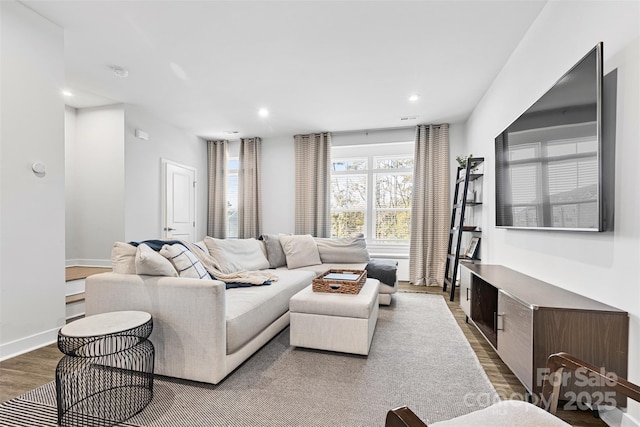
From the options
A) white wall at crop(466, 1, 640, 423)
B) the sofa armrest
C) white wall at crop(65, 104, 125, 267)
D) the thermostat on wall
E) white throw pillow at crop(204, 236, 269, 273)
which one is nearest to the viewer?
white wall at crop(466, 1, 640, 423)

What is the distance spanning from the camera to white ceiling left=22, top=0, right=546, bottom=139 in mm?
2324

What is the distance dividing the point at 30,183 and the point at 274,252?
2.49 m

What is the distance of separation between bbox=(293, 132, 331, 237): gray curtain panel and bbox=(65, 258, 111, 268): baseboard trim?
9.47 ft

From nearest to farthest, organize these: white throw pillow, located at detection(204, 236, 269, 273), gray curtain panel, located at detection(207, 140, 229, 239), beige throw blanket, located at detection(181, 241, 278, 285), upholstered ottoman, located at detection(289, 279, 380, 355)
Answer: upholstered ottoman, located at detection(289, 279, 380, 355) < beige throw blanket, located at detection(181, 241, 278, 285) < white throw pillow, located at detection(204, 236, 269, 273) < gray curtain panel, located at detection(207, 140, 229, 239)

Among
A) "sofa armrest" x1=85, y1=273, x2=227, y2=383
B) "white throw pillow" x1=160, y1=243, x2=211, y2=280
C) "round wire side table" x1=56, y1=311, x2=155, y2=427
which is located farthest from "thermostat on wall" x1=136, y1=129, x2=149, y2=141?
"round wire side table" x1=56, y1=311, x2=155, y2=427

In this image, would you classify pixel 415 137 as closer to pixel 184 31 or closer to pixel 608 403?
pixel 184 31

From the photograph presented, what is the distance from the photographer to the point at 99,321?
164cm

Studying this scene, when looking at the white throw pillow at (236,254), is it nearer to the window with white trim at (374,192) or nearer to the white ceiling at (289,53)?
the white ceiling at (289,53)

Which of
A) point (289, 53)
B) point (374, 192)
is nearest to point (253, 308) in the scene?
point (289, 53)

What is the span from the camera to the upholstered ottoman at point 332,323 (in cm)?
223

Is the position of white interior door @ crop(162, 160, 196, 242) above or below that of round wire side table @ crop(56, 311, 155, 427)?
above

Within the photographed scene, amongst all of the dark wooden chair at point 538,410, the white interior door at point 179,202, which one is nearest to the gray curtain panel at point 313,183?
the white interior door at point 179,202

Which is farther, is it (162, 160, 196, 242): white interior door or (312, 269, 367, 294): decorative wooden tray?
(162, 160, 196, 242): white interior door

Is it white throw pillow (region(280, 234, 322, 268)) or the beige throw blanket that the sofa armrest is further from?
white throw pillow (region(280, 234, 322, 268))
